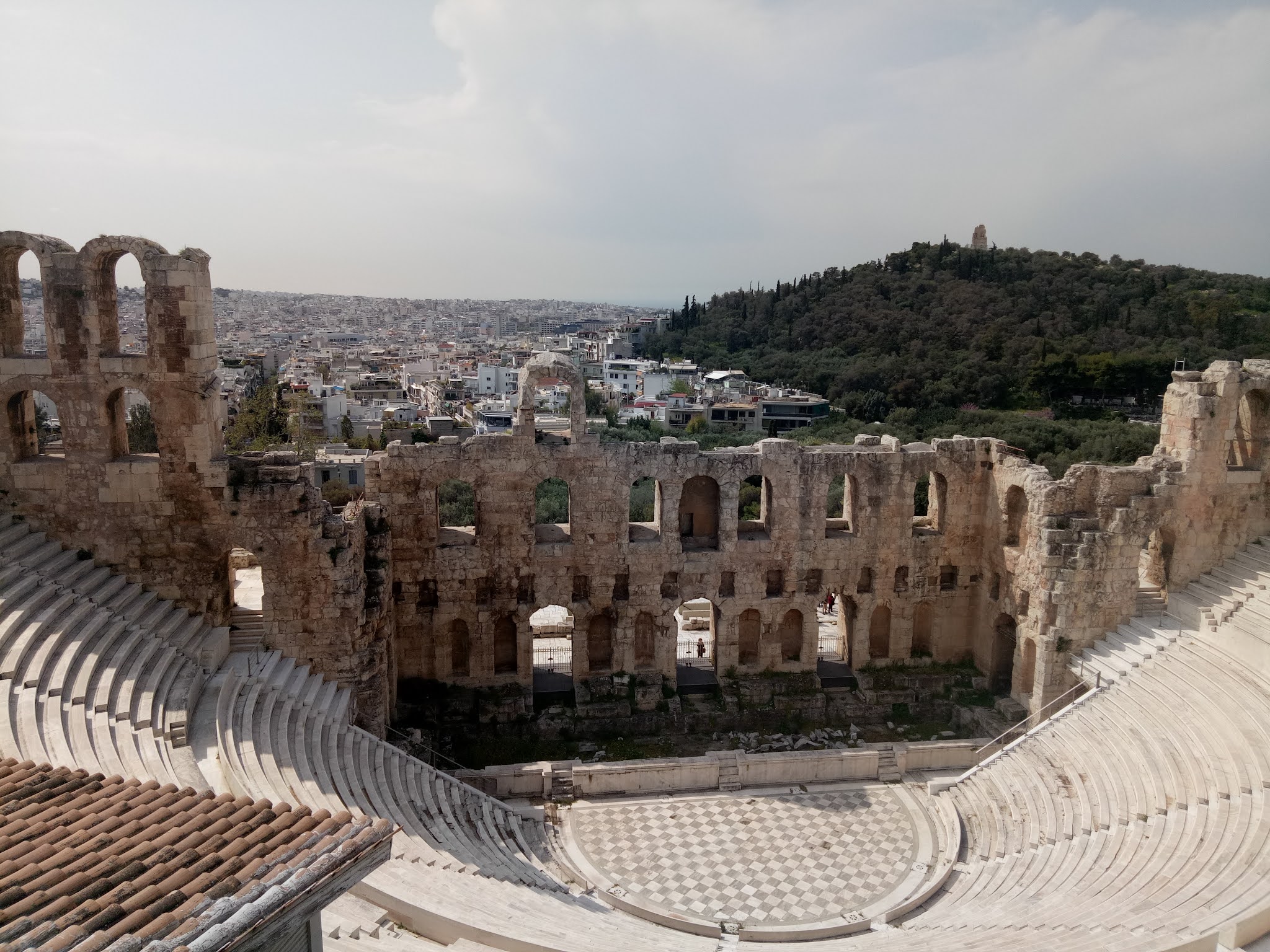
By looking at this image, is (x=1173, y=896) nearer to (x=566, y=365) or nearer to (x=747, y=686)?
(x=747, y=686)

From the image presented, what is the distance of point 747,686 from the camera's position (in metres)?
23.7

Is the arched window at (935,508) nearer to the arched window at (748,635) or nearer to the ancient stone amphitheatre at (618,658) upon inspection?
the ancient stone amphitheatre at (618,658)

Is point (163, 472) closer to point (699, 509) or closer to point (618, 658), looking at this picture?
point (618, 658)

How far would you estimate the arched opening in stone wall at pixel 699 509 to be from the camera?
24.7 metres

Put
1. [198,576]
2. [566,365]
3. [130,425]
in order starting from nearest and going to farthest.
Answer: [198,576], [566,365], [130,425]

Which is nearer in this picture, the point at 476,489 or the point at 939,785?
the point at 939,785

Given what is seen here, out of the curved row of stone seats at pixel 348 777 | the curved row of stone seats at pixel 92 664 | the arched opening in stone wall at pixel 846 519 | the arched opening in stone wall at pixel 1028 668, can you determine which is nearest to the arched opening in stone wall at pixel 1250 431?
the arched opening in stone wall at pixel 1028 668

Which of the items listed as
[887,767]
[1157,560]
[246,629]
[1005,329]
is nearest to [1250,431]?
[1157,560]

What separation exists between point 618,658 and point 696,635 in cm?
661

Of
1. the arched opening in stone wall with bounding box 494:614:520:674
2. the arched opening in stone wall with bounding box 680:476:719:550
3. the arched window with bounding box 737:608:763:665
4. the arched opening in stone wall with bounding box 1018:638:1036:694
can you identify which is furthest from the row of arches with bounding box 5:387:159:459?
the arched opening in stone wall with bounding box 1018:638:1036:694

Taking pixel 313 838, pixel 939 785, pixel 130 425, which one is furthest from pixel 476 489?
pixel 130 425

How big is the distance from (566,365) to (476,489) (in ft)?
12.5

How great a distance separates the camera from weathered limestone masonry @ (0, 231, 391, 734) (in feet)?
59.1

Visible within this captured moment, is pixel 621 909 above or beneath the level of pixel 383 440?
beneath
